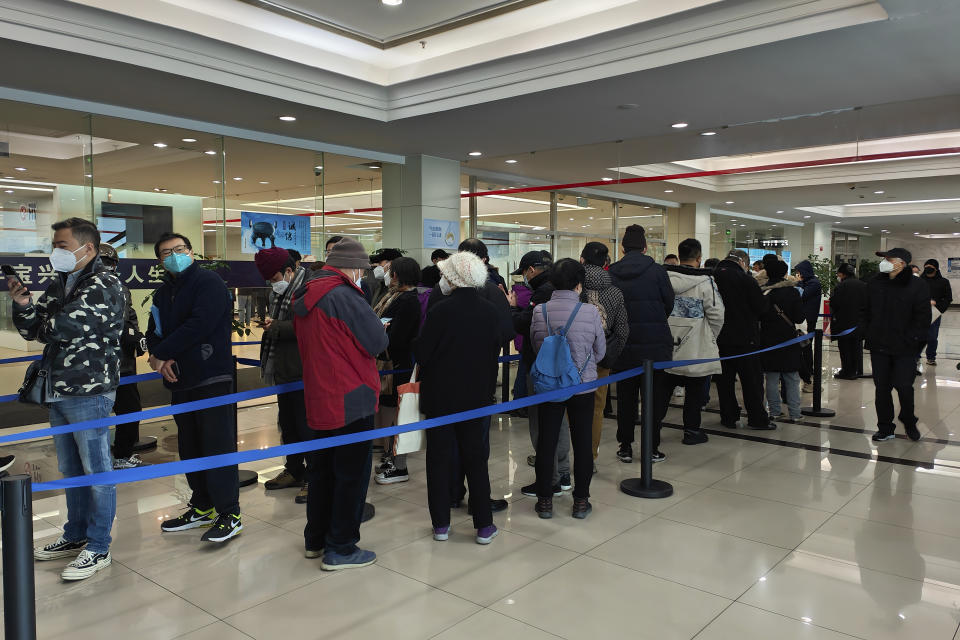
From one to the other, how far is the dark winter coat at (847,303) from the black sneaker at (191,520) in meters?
7.75

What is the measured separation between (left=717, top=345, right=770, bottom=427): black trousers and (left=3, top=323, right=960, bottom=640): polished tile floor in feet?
A: 3.86

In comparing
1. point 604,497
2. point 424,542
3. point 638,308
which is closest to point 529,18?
point 638,308

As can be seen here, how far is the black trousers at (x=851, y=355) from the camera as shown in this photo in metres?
9.38

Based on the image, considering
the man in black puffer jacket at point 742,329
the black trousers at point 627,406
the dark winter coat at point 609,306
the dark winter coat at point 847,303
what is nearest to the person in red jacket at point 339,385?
the dark winter coat at point 609,306

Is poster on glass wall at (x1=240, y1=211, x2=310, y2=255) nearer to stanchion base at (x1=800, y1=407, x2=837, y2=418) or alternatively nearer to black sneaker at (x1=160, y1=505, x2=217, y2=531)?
black sneaker at (x1=160, y1=505, x2=217, y2=531)

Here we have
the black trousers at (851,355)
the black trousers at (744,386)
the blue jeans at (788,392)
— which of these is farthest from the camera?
the black trousers at (851,355)

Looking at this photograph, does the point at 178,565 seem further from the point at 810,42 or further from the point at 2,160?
the point at 810,42

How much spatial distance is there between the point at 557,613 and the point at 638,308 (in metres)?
2.52

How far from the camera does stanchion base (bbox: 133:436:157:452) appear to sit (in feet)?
18.9

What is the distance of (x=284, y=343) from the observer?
414 cm

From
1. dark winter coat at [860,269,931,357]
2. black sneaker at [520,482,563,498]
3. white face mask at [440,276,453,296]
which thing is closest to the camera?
white face mask at [440,276,453,296]

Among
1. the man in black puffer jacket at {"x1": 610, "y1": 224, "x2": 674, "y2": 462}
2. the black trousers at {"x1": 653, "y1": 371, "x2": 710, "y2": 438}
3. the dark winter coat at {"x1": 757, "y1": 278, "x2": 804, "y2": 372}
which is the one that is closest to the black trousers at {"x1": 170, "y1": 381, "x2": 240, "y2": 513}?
the man in black puffer jacket at {"x1": 610, "y1": 224, "x2": 674, "y2": 462}

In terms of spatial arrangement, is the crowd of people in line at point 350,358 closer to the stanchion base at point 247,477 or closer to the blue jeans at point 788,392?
the stanchion base at point 247,477

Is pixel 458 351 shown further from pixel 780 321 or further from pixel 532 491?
pixel 780 321
